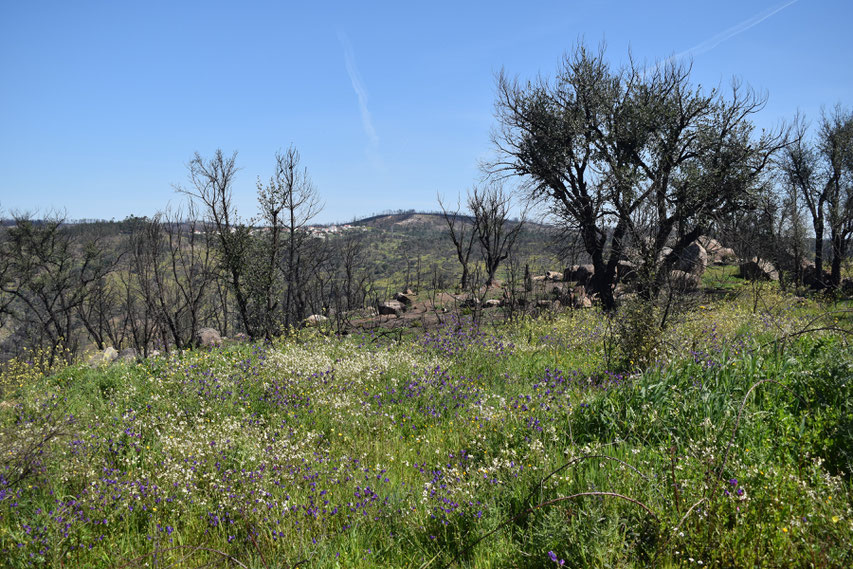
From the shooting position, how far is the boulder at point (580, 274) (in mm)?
28859

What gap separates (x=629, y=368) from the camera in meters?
7.88

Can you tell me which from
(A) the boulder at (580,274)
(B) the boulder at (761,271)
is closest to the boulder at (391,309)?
(A) the boulder at (580,274)

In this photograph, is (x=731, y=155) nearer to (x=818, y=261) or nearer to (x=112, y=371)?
(x=818, y=261)

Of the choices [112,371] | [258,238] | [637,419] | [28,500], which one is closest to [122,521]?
[28,500]

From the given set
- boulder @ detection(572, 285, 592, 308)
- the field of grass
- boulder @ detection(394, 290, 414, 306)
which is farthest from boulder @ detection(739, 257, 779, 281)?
the field of grass

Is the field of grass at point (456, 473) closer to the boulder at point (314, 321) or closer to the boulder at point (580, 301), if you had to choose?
the boulder at point (580, 301)

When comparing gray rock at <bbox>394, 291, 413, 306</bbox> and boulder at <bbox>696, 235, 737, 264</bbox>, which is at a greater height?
boulder at <bbox>696, 235, 737, 264</bbox>

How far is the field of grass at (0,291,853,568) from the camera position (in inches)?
122

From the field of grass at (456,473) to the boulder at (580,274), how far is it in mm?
21995

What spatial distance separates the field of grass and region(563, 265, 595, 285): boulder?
22.0 meters

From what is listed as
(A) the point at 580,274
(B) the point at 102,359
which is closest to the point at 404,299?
(A) the point at 580,274

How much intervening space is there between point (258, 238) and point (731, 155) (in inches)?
918

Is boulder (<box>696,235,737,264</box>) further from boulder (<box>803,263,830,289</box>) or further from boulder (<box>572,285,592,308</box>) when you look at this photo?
boulder (<box>572,285,592,308</box>)

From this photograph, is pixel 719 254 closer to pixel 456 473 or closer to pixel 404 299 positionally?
pixel 404 299
